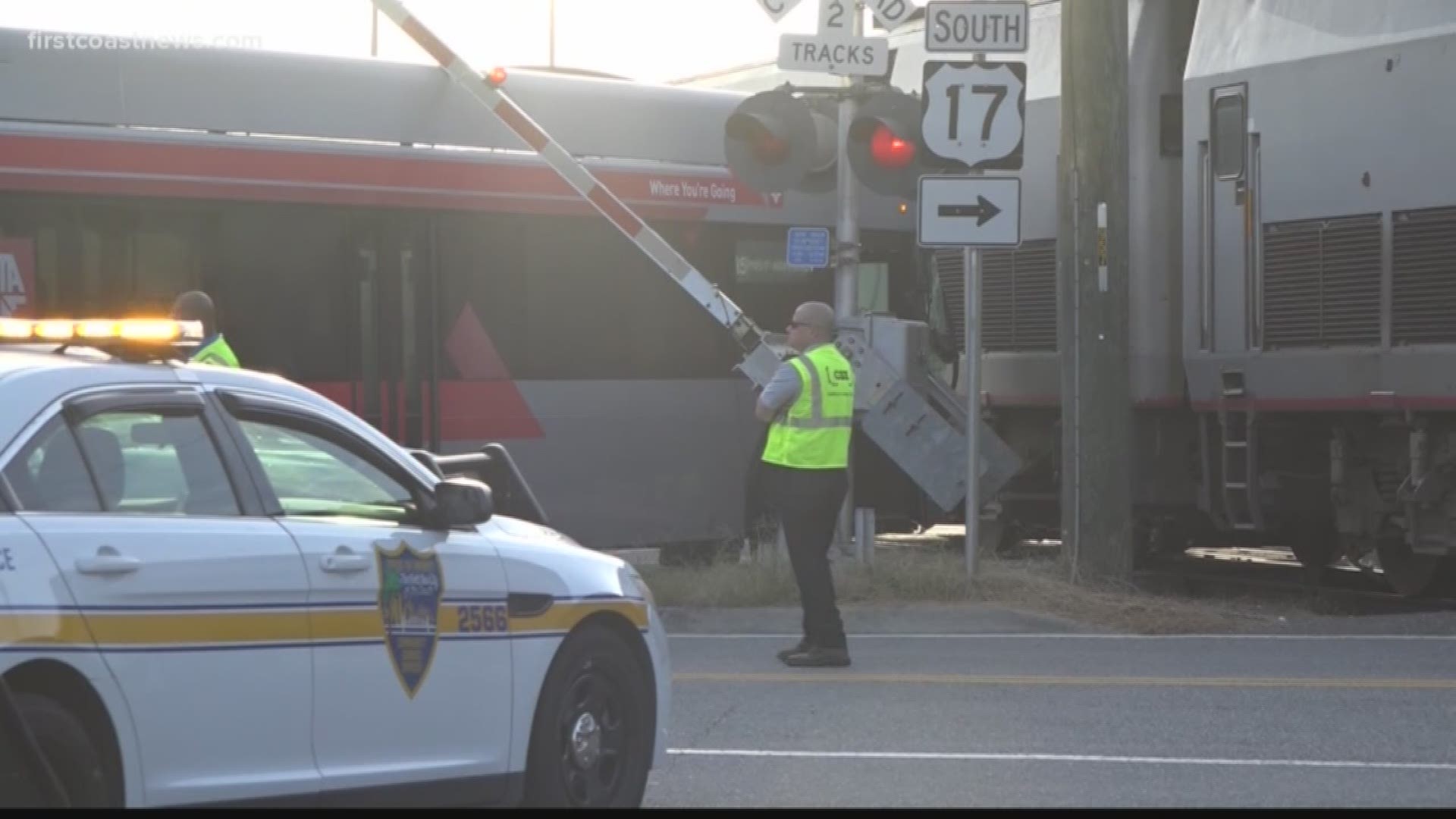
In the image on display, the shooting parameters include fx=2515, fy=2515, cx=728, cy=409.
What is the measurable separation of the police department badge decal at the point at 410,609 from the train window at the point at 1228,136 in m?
9.98

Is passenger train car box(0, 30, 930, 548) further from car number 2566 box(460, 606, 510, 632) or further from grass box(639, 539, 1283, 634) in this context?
car number 2566 box(460, 606, 510, 632)

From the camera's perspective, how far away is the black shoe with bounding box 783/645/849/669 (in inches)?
477

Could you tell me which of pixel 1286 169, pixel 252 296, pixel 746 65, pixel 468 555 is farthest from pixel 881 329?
pixel 468 555

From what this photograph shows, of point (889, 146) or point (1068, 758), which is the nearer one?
point (1068, 758)

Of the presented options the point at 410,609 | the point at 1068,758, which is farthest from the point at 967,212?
the point at 410,609

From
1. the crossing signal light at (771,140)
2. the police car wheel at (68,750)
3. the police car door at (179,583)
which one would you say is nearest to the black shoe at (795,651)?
the crossing signal light at (771,140)

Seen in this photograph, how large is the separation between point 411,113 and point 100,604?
9.98 m

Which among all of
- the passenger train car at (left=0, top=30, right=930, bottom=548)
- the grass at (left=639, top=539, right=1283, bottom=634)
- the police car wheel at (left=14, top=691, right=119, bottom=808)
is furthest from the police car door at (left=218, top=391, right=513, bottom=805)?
the passenger train car at (left=0, top=30, right=930, bottom=548)

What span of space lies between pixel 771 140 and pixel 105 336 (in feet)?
27.8

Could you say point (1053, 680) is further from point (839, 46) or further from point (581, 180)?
point (581, 180)

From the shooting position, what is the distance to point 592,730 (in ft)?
25.5

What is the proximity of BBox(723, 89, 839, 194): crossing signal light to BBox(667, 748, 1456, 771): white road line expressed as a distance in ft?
19.7

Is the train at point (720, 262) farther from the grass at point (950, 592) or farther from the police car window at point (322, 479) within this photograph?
the police car window at point (322, 479)

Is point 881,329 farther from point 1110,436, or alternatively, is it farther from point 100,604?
point 100,604
